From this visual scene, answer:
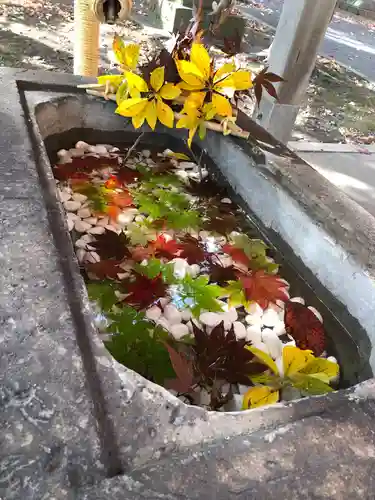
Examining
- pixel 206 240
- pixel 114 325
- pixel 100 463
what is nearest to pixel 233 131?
pixel 206 240

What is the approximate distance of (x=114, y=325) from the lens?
3.92 ft

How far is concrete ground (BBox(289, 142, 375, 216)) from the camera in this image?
326cm

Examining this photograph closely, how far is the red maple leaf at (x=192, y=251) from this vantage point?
1529 mm

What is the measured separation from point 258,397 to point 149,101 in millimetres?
1075

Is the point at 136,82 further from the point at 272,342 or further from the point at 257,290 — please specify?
the point at 272,342

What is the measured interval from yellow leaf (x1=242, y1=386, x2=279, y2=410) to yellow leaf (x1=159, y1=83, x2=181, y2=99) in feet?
3.39

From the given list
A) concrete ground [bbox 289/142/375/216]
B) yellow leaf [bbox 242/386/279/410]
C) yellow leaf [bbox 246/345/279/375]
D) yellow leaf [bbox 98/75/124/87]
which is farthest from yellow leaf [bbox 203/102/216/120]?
concrete ground [bbox 289/142/375/216]

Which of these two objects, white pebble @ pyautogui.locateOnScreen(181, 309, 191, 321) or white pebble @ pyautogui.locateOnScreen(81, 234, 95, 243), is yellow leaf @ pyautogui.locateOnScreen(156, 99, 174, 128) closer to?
white pebble @ pyautogui.locateOnScreen(81, 234, 95, 243)

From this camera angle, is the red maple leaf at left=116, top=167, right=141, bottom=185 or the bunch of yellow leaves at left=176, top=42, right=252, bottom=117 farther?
the red maple leaf at left=116, top=167, right=141, bottom=185

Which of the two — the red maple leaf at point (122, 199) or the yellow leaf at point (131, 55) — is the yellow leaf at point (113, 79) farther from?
the red maple leaf at point (122, 199)

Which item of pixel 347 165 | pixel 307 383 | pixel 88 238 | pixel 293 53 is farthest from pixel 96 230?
pixel 347 165

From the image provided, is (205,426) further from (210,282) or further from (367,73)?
(367,73)

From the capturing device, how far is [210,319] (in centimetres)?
129

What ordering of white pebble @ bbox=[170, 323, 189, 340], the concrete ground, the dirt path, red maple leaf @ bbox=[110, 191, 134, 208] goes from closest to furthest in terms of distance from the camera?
white pebble @ bbox=[170, 323, 189, 340] < red maple leaf @ bbox=[110, 191, 134, 208] < the concrete ground < the dirt path
